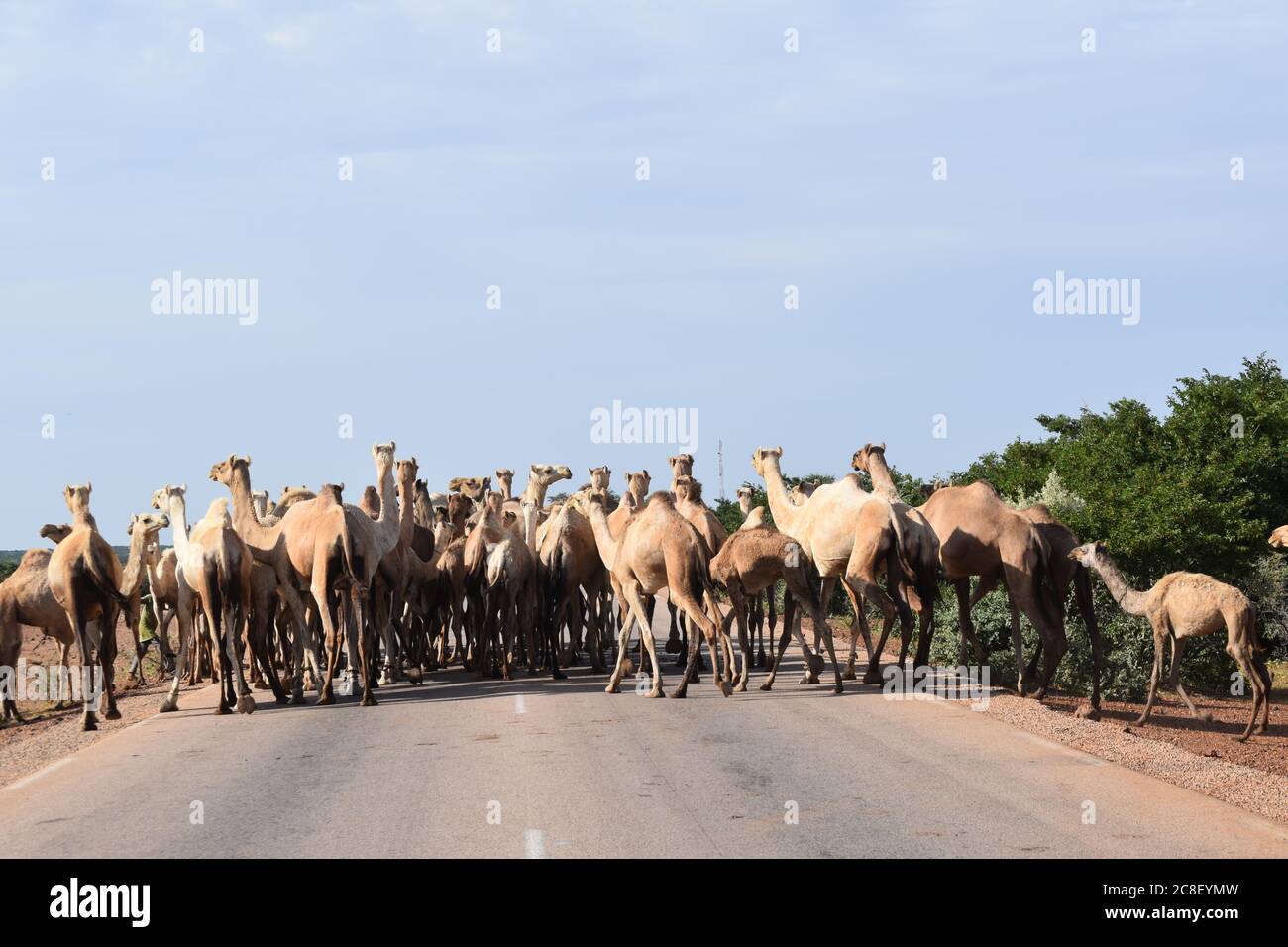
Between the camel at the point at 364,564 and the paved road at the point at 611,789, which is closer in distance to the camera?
the paved road at the point at 611,789

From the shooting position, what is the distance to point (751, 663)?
22641 mm

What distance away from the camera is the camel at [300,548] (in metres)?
18.9

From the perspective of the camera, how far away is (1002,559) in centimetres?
1902

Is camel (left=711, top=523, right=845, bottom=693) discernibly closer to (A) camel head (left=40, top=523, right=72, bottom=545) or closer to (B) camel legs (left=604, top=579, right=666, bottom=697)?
(B) camel legs (left=604, top=579, right=666, bottom=697)

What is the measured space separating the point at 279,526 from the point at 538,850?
470 inches

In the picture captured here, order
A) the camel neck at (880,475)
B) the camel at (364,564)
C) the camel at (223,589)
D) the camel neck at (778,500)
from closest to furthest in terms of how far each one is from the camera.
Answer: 1. the camel at (223,589)
2. the camel at (364,564)
3. the camel neck at (880,475)
4. the camel neck at (778,500)

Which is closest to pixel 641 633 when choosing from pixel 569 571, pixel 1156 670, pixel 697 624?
pixel 697 624

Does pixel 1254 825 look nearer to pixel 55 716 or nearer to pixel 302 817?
pixel 302 817

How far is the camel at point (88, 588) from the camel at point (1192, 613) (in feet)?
39.6

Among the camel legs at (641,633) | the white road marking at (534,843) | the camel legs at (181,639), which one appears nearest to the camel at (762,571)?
the camel legs at (641,633)

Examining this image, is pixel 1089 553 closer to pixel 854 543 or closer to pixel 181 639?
pixel 854 543

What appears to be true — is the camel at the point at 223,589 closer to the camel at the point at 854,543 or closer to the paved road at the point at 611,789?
the paved road at the point at 611,789

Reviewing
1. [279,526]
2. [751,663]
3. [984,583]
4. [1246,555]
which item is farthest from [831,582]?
[1246,555]

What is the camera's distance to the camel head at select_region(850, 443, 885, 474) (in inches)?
842
